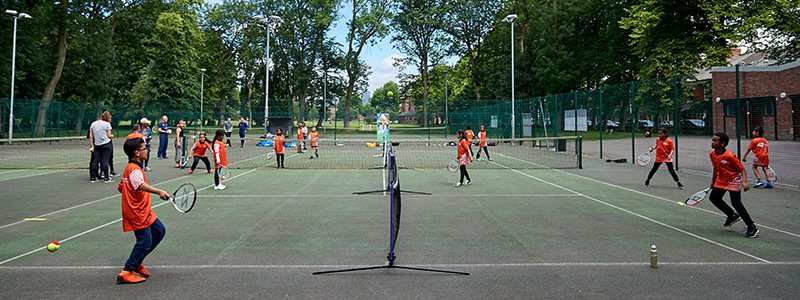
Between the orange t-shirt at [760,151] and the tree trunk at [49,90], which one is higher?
the tree trunk at [49,90]

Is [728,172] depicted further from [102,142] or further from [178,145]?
[178,145]

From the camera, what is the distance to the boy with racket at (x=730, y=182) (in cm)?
707

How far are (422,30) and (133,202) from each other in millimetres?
55361

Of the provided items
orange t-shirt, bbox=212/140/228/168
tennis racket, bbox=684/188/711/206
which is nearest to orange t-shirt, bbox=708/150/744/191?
tennis racket, bbox=684/188/711/206

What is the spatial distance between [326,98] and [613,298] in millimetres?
52151

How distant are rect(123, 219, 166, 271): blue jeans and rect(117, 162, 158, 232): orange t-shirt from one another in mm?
79

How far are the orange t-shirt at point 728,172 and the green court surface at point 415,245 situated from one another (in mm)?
770

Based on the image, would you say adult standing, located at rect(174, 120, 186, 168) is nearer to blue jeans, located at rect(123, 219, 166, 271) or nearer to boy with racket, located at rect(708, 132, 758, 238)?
blue jeans, located at rect(123, 219, 166, 271)

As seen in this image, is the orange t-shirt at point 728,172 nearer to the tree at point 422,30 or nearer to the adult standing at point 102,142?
the adult standing at point 102,142

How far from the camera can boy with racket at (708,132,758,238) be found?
707cm

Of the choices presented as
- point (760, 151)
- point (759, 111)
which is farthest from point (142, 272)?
point (759, 111)

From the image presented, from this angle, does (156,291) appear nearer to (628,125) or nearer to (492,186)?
(492,186)

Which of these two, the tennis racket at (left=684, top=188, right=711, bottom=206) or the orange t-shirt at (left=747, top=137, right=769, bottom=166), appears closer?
the tennis racket at (left=684, top=188, right=711, bottom=206)

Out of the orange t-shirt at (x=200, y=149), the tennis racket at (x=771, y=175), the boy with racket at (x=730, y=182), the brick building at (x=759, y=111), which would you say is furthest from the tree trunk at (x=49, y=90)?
the tennis racket at (x=771, y=175)
